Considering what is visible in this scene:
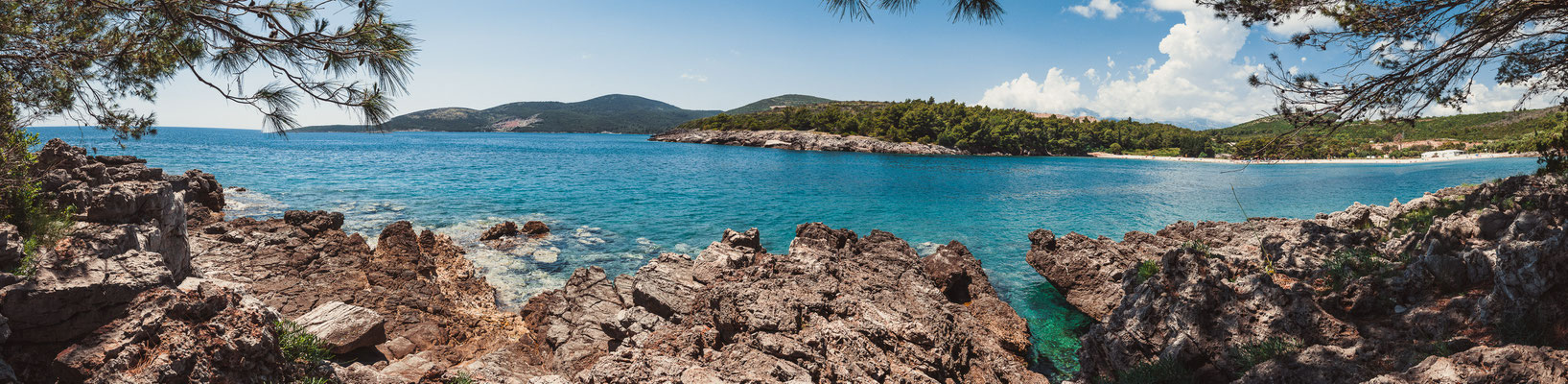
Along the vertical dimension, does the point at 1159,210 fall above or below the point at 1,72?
below

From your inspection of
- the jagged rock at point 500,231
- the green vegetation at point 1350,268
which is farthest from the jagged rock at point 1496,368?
the jagged rock at point 500,231

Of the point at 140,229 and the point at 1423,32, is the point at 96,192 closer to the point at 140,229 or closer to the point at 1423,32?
the point at 140,229

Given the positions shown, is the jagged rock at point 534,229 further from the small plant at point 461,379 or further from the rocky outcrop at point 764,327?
the small plant at point 461,379

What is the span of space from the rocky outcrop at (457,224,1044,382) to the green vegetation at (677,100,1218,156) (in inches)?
3748

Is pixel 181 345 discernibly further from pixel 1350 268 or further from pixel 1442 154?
pixel 1442 154

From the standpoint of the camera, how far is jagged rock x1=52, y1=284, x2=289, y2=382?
179 inches

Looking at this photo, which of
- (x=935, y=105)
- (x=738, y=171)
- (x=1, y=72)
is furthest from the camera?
(x=935, y=105)

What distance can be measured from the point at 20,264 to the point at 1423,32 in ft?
51.0

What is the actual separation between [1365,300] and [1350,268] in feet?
3.71

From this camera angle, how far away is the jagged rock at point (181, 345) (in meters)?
4.54

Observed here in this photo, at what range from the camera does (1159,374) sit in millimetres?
7027

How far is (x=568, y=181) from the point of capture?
1619 inches

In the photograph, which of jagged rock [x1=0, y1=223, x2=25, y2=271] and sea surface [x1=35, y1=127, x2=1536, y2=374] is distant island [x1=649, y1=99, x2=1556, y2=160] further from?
jagged rock [x1=0, y1=223, x2=25, y2=271]

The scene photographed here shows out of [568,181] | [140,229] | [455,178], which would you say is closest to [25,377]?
→ [140,229]
